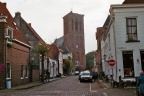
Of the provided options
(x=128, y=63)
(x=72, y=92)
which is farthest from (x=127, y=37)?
(x=72, y=92)

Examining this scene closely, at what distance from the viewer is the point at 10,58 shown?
27734 mm

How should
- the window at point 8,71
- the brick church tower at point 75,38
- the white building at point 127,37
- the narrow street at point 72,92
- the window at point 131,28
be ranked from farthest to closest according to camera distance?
1. the brick church tower at point 75,38
2. the window at point 8,71
3. the window at point 131,28
4. the white building at point 127,37
5. the narrow street at point 72,92

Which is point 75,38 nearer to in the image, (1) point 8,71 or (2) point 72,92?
(1) point 8,71

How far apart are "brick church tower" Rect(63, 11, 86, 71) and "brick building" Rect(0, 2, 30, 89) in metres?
80.9

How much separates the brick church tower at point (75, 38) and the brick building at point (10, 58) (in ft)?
265

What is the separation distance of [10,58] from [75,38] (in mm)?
88789

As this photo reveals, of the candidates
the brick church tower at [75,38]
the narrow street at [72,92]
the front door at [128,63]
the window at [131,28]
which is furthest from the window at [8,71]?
Answer: the brick church tower at [75,38]

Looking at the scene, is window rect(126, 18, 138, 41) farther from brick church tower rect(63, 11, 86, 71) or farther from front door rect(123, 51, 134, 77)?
brick church tower rect(63, 11, 86, 71)

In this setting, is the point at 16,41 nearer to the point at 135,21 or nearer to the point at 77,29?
the point at 135,21

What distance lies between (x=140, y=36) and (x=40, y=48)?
17.0 metres

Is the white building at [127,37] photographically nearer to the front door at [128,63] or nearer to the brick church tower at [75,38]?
the front door at [128,63]

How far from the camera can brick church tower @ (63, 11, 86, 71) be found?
4523 inches

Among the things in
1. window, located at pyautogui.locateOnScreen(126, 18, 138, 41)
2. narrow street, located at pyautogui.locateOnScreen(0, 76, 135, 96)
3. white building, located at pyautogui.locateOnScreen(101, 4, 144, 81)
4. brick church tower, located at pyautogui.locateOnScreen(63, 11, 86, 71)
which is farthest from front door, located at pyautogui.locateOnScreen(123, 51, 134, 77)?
brick church tower, located at pyautogui.locateOnScreen(63, 11, 86, 71)

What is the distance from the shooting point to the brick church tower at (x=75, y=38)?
11488 cm
